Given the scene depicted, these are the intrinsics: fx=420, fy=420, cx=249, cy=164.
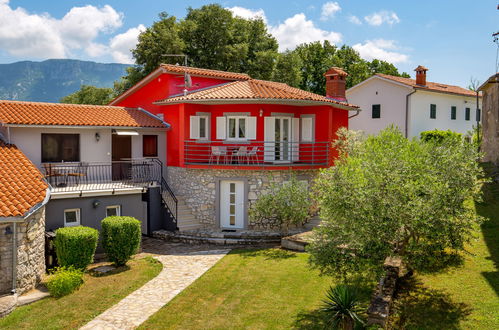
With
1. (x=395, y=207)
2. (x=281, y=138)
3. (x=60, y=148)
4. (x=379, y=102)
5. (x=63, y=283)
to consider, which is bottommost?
(x=63, y=283)

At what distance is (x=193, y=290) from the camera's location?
1338 cm

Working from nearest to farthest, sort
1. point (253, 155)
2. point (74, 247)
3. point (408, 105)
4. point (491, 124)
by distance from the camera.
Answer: point (74, 247)
point (253, 155)
point (491, 124)
point (408, 105)

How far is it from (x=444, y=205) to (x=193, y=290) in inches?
312

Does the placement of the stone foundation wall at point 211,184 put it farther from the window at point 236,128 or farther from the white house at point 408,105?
the white house at point 408,105

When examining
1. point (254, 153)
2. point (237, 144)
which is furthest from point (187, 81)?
point (254, 153)

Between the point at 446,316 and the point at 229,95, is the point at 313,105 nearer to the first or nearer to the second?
the point at 229,95

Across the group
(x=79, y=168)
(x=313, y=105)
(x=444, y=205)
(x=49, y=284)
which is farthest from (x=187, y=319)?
(x=313, y=105)

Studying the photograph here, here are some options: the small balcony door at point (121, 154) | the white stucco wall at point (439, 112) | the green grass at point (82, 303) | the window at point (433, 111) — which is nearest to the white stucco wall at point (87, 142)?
the small balcony door at point (121, 154)

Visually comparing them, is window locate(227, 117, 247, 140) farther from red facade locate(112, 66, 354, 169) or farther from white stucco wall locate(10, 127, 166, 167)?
white stucco wall locate(10, 127, 166, 167)

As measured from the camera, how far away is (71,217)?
16.9 meters

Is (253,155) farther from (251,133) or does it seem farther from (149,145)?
(149,145)

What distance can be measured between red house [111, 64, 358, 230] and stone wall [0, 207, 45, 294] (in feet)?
25.3

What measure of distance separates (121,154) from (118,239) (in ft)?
26.9

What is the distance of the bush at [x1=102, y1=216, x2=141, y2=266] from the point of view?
1561 cm
